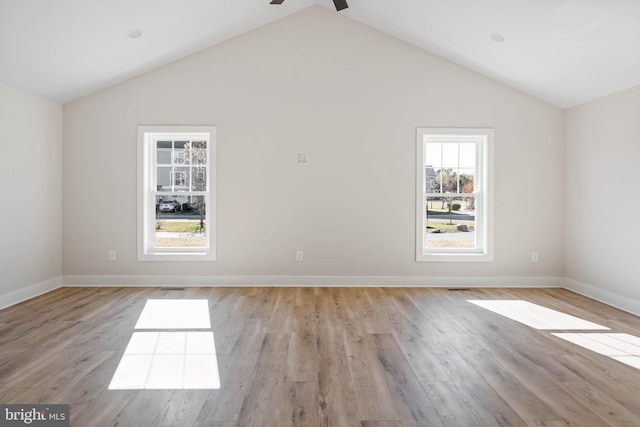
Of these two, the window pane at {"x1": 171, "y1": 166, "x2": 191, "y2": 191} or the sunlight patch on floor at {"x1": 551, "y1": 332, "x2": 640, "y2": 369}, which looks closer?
the sunlight patch on floor at {"x1": 551, "y1": 332, "x2": 640, "y2": 369}

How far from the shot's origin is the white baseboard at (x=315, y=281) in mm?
5016

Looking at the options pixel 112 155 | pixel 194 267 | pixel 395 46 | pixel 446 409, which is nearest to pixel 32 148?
pixel 112 155

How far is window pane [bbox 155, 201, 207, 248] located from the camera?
522 centimetres

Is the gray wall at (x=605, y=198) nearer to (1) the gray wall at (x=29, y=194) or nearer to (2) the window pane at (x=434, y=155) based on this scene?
(2) the window pane at (x=434, y=155)

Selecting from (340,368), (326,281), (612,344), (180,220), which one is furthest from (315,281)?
(612,344)

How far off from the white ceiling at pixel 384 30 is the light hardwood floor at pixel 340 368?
2604 millimetres

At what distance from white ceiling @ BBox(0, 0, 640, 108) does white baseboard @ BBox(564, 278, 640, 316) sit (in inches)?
92.2

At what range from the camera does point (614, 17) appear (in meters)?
3.19

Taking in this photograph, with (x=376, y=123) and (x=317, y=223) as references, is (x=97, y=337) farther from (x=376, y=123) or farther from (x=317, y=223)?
(x=376, y=123)

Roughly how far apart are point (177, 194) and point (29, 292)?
2039 millimetres

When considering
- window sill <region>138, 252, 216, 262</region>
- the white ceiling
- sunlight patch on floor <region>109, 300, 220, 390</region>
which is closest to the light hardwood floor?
sunlight patch on floor <region>109, 300, 220, 390</region>

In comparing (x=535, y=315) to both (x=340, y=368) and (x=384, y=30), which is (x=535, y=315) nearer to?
(x=340, y=368)

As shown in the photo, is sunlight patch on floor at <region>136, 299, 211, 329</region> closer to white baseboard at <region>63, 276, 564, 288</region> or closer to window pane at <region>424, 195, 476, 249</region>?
white baseboard at <region>63, 276, 564, 288</region>

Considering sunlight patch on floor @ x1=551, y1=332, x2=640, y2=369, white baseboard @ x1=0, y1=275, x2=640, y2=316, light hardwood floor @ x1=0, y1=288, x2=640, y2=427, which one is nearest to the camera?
light hardwood floor @ x1=0, y1=288, x2=640, y2=427
